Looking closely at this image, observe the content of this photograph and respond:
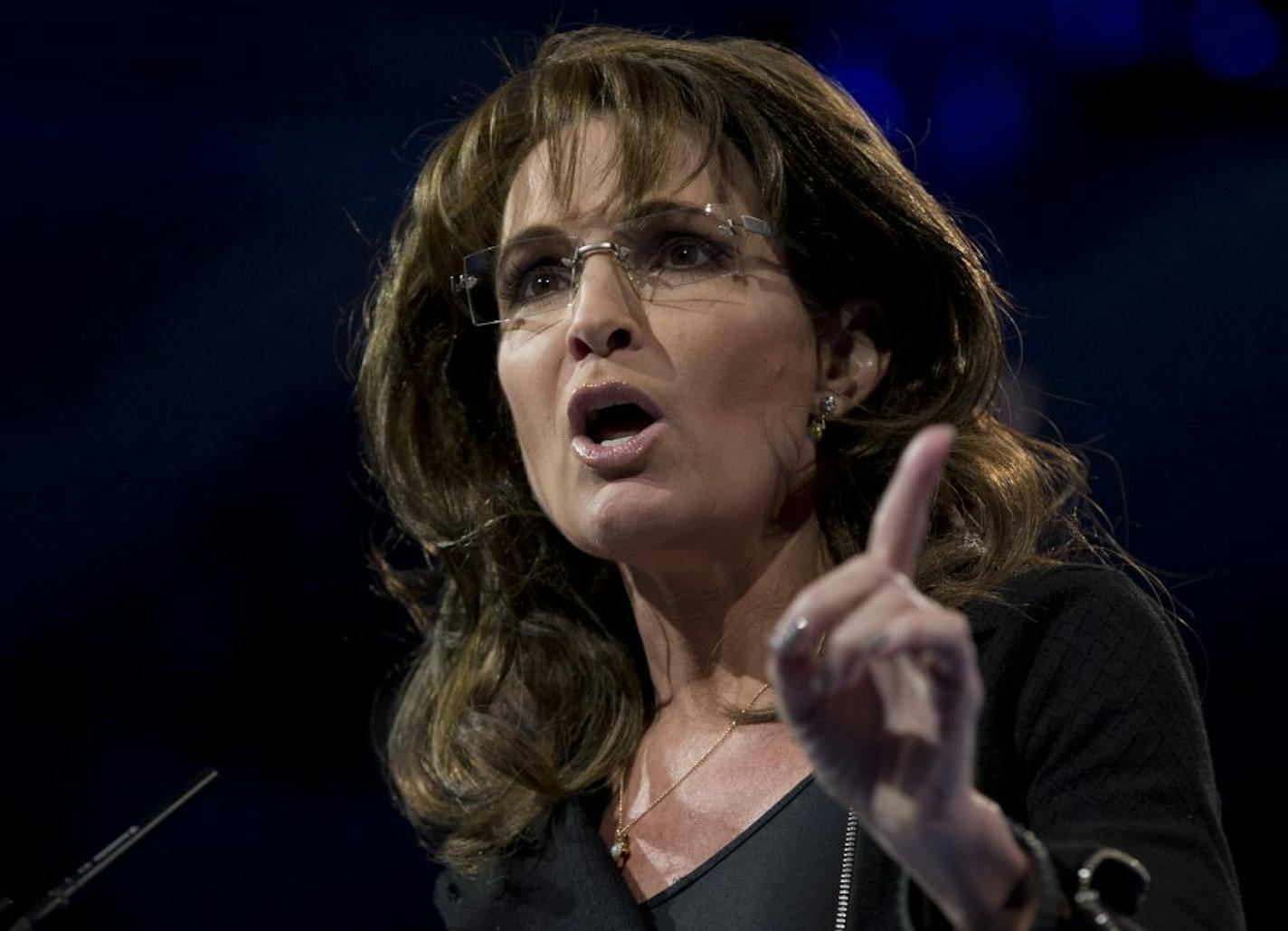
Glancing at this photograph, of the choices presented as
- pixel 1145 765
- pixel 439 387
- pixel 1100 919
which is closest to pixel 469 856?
pixel 439 387

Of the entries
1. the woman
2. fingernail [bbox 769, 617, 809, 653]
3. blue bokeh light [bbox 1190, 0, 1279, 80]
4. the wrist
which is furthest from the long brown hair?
blue bokeh light [bbox 1190, 0, 1279, 80]

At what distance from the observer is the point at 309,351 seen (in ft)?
7.82

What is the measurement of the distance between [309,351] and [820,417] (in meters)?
0.94

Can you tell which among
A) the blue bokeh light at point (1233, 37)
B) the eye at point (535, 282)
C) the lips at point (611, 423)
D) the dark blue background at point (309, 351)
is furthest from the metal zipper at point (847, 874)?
the blue bokeh light at point (1233, 37)

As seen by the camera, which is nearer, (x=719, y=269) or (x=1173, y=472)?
(x=719, y=269)

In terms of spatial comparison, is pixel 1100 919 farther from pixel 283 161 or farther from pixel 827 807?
pixel 283 161

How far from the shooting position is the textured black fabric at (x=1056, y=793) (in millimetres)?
1296

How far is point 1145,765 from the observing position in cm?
134

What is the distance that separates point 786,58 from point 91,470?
1.14 meters

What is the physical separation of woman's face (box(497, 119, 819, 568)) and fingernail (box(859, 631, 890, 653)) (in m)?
0.70

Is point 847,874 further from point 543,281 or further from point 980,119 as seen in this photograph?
point 980,119

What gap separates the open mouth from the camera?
1693mm

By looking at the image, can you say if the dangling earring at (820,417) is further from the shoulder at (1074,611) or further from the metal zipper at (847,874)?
the metal zipper at (847,874)

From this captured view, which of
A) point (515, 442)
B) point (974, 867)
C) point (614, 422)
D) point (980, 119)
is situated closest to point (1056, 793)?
point (974, 867)
